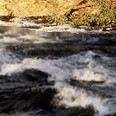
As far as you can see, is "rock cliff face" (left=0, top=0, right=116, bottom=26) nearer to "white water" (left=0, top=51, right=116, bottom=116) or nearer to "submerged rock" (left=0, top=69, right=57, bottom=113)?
"white water" (left=0, top=51, right=116, bottom=116)

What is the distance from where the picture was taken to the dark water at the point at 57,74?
8109mm

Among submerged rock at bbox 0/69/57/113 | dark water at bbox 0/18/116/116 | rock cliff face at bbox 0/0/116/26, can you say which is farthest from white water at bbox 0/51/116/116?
rock cliff face at bbox 0/0/116/26

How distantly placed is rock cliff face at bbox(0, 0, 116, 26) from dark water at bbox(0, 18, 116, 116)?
1853 millimetres

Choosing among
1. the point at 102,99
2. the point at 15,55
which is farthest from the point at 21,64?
the point at 102,99

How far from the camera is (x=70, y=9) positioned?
19.4 m

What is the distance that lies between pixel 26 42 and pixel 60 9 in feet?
18.3

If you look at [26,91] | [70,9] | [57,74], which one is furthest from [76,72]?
[70,9]

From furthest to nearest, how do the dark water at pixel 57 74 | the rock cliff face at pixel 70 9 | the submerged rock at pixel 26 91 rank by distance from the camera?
the rock cliff face at pixel 70 9 → the submerged rock at pixel 26 91 → the dark water at pixel 57 74

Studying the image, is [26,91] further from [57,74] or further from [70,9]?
[70,9]

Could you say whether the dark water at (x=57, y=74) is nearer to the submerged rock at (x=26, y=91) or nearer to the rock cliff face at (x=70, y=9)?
the submerged rock at (x=26, y=91)

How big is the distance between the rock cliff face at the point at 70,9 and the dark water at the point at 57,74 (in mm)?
1853

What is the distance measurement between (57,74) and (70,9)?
972cm

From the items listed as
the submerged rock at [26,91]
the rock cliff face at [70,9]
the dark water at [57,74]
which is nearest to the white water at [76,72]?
the dark water at [57,74]

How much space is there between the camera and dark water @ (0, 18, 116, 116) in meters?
8.11
